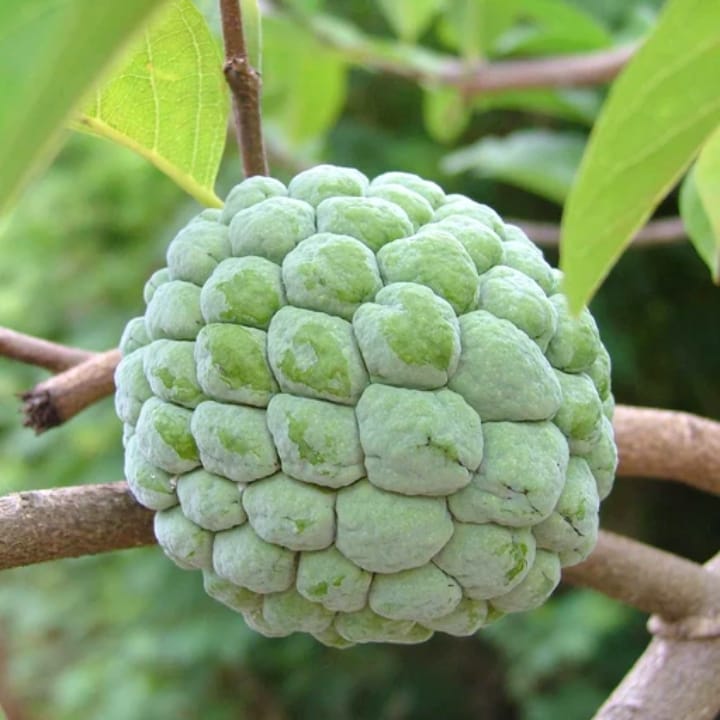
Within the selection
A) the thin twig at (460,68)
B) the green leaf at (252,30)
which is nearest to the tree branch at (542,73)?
the thin twig at (460,68)

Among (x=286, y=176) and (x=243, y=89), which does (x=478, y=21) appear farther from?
(x=243, y=89)

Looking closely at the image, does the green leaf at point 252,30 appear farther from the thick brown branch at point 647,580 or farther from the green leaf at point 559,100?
the green leaf at point 559,100

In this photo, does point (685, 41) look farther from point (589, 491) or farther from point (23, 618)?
point (23, 618)

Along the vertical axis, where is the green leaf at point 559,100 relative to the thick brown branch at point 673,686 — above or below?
below

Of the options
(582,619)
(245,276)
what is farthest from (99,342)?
(245,276)

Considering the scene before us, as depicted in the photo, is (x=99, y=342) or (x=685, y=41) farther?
(x=99, y=342)

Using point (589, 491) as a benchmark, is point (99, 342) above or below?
below

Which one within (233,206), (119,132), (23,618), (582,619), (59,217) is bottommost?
Answer: (23,618)
